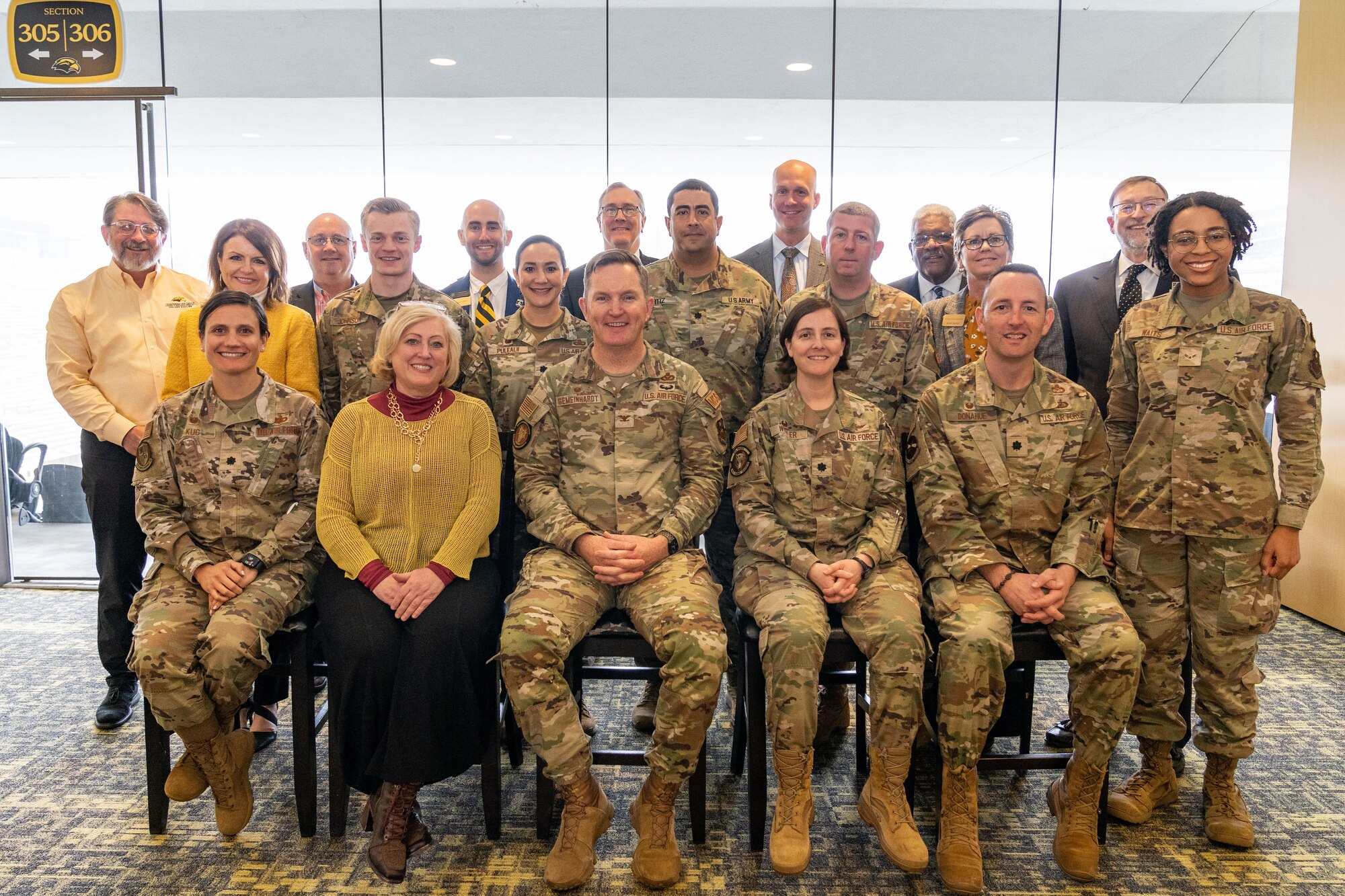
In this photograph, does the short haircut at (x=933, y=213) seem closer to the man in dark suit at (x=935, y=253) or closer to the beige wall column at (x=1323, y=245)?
the man in dark suit at (x=935, y=253)

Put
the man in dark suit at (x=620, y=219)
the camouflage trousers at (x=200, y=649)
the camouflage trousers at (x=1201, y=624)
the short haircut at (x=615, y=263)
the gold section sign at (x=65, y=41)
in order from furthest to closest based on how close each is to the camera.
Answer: the gold section sign at (x=65, y=41) < the man in dark suit at (x=620, y=219) < the short haircut at (x=615, y=263) < the camouflage trousers at (x=1201, y=624) < the camouflage trousers at (x=200, y=649)

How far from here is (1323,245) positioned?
403 centimetres

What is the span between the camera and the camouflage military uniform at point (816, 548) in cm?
221

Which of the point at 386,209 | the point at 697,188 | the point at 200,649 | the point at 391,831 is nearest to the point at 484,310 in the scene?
the point at 386,209

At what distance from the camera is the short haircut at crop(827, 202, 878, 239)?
9.57ft

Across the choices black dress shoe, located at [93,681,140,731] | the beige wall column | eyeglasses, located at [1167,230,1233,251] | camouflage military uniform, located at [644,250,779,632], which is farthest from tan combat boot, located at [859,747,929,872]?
the beige wall column

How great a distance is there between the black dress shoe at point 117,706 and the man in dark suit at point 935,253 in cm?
331

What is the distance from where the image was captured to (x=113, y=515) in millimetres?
3115

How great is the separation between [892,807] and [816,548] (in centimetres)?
73

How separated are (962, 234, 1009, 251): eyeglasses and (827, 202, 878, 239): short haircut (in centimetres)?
37

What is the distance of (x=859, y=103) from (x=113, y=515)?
407 centimetres

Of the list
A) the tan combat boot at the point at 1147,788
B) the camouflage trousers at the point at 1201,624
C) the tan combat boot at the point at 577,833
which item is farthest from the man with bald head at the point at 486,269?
the tan combat boot at the point at 1147,788

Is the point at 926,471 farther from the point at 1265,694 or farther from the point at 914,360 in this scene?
the point at 1265,694

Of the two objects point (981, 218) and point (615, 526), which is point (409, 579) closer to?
point (615, 526)
